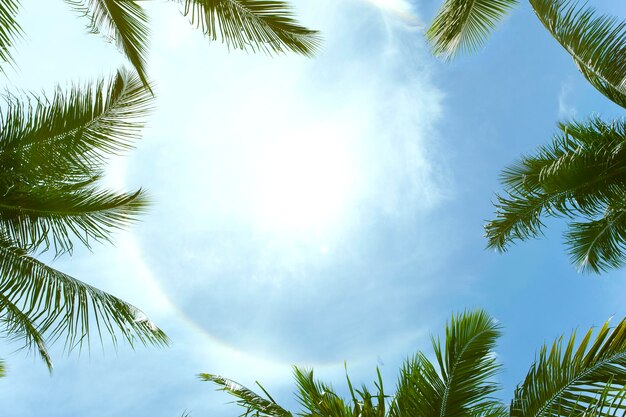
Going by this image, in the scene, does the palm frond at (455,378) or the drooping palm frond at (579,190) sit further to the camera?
the drooping palm frond at (579,190)

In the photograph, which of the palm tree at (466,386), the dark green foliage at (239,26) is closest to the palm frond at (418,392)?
the palm tree at (466,386)

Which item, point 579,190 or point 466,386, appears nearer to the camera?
point 466,386

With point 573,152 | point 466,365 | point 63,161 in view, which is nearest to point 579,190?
point 573,152

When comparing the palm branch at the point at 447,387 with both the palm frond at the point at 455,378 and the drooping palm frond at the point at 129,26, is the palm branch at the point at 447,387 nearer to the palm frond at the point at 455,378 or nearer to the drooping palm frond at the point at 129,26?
the palm frond at the point at 455,378

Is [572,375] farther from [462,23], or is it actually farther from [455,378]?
[462,23]

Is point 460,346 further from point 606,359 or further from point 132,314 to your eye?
point 132,314

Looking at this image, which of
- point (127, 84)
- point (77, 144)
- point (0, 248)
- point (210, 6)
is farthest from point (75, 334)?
point (210, 6)

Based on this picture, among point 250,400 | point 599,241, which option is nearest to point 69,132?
point 250,400

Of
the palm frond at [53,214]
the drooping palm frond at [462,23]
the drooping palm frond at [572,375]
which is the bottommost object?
the drooping palm frond at [572,375]

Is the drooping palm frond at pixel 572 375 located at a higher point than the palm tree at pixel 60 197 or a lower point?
lower

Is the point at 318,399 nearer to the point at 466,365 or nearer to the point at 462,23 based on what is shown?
the point at 466,365

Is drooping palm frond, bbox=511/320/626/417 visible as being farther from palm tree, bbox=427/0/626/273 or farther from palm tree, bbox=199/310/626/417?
palm tree, bbox=427/0/626/273

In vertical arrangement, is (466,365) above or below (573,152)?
below

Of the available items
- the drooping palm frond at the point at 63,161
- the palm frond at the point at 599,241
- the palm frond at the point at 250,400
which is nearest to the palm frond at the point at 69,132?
the drooping palm frond at the point at 63,161
